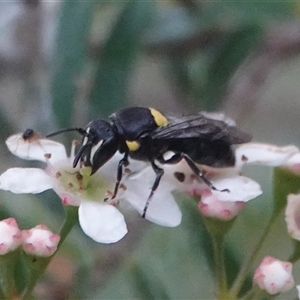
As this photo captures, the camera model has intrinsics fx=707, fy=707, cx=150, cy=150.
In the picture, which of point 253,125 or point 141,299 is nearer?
point 141,299

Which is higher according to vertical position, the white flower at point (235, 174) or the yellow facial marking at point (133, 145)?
the yellow facial marking at point (133, 145)

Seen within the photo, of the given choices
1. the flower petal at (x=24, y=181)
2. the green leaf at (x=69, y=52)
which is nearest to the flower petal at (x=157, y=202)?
the flower petal at (x=24, y=181)

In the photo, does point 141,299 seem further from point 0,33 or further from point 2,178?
point 0,33

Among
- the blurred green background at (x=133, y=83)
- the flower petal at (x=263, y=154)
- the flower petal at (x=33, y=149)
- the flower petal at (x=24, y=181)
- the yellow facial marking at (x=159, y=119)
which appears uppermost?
the yellow facial marking at (x=159, y=119)

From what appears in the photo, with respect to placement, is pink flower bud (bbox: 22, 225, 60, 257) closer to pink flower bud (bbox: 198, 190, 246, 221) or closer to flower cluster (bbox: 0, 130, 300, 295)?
flower cluster (bbox: 0, 130, 300, 295)

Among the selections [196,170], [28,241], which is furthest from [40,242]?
[196,170]

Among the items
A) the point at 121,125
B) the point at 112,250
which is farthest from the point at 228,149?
the point at 112,250

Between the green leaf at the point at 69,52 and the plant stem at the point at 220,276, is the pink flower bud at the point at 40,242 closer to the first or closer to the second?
the plant stem at the point at 220,276

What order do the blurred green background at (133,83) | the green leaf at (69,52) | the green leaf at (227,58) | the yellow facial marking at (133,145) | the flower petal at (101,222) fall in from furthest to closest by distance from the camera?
the green leaf at (227,58)
the green leaf at (69,52)
the blurred green background at (133,83)
the yellow facial marking at (133,145)
the flower petal at (101,222)
